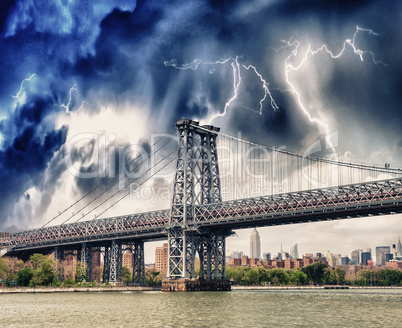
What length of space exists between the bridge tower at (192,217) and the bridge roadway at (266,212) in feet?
7.16

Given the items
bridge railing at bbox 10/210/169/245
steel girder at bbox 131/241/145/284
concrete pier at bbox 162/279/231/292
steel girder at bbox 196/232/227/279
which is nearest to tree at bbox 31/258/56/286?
bridge railing at bbox 10/210/169/245

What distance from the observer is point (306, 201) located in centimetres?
10962

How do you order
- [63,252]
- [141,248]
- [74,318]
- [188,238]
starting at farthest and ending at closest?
[63,252] → [141,248] → [188,238] → [74,318]

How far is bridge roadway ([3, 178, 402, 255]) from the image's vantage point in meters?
99.7

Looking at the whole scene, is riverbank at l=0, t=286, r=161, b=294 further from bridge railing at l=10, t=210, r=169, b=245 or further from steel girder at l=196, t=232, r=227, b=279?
steel girder at l=196, t=232, r=227, b=279

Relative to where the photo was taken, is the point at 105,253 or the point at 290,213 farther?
the point at 105,253

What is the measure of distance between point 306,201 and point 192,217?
89.9 ft

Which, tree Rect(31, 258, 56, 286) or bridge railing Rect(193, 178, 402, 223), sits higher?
bridge railing Rect(193, 178, 402, 223)

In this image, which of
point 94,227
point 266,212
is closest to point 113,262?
point 94,227

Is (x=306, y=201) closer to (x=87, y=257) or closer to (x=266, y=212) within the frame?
(x=266, y=212)

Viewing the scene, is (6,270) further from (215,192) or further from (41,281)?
(215,192)

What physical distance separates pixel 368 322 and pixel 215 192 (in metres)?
83.2

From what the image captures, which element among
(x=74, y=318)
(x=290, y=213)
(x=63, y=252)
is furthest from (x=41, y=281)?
(x=74, y=318)

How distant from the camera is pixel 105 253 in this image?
167750 millimetres
